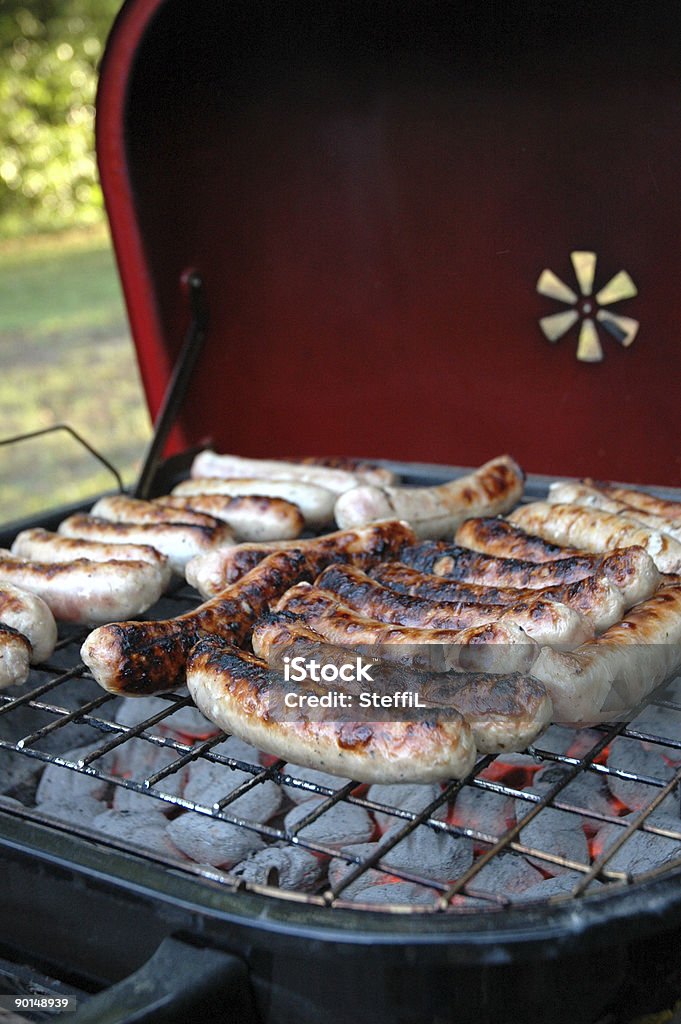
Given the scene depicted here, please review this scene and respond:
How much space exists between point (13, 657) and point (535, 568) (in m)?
1.24

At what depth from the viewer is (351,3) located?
3.28 m

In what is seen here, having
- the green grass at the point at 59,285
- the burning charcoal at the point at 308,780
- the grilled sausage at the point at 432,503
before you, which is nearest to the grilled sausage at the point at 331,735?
the burning charcoal at the point at 308,780

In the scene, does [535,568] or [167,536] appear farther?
[167,536]

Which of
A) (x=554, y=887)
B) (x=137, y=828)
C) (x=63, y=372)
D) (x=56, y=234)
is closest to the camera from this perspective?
(x=554, y=887)

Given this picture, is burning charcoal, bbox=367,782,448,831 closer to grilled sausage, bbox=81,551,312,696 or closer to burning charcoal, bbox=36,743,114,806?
grilled sausage, bbox=81,551,312,696

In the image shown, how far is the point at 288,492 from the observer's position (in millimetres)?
3271

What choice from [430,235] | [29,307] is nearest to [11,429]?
[29,307]

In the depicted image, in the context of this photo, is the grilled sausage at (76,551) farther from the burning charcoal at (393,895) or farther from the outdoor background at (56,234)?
the outdoor background at (56,234)

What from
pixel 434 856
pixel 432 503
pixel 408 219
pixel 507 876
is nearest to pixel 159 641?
pixel 434 856

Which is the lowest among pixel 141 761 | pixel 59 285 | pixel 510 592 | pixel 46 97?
pixel 141 761

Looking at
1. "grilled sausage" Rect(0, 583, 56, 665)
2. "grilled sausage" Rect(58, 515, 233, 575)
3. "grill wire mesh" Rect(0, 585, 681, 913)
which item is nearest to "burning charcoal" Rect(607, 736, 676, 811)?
"grill wire mesh" Rect(0, 585, 681, 913)

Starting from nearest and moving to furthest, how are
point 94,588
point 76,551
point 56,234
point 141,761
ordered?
1. point 94,588
2. point 76,551
3. point 141,761
4. point 56,234

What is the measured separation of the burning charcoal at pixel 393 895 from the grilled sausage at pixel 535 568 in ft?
2.39

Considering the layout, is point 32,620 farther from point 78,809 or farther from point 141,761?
point 141,761
